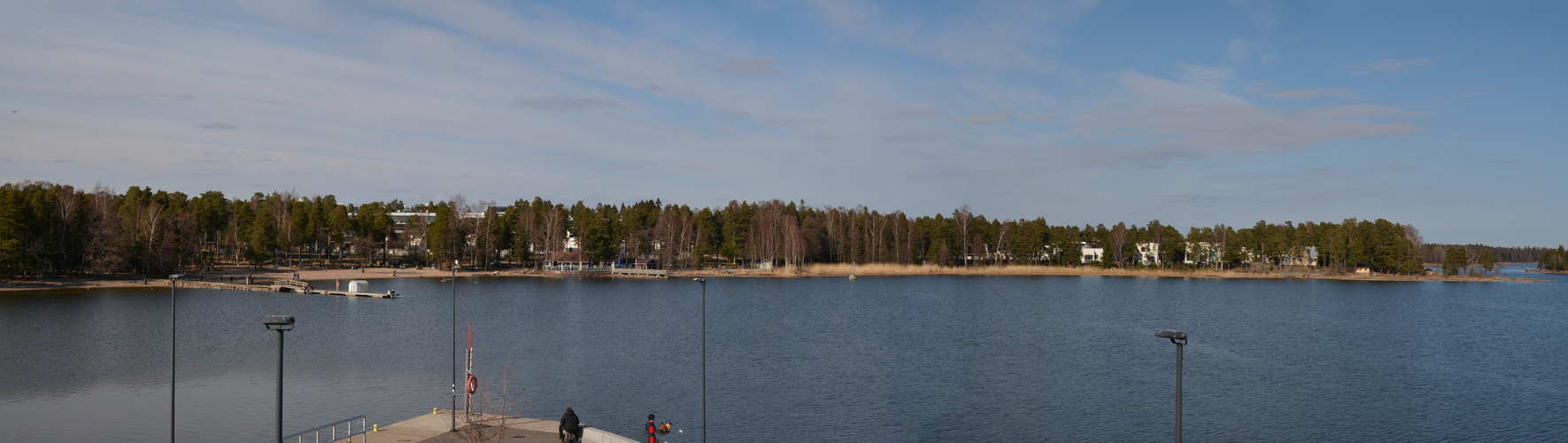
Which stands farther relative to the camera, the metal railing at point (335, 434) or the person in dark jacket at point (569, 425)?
the metal railing at point (335, 434)

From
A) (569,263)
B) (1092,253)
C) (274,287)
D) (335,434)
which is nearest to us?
(335,434)

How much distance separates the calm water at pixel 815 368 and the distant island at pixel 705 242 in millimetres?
37135

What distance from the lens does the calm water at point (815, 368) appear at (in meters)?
33.9

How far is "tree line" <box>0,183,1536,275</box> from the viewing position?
106 m

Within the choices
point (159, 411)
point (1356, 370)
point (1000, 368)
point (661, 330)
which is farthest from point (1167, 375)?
point (159, 411)

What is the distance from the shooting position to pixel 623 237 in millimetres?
159000

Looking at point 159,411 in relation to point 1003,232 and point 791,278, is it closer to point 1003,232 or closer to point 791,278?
point 791,278

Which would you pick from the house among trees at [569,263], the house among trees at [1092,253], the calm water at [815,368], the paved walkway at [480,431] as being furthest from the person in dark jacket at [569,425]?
the house among trees at [1092,253]

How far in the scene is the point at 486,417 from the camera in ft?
91.7

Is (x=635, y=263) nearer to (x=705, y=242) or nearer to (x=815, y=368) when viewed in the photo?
(x=705, y=242)

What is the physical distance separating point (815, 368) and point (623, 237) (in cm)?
11635

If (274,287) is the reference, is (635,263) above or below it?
above


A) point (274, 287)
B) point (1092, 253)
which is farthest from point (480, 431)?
point (1092, 253)

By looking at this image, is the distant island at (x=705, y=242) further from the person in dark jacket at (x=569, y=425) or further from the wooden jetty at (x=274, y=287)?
the person in dark jacket at (x=569, y=425)
